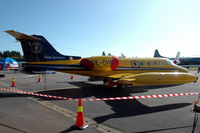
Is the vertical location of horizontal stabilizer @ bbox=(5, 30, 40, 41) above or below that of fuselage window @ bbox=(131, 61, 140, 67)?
above

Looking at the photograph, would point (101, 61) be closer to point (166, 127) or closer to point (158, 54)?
point (166, 127)

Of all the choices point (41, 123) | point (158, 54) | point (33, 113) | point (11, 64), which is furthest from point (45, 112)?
point (158, 54)

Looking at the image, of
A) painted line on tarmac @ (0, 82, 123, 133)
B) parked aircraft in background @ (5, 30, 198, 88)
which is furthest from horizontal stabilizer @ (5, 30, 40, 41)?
painted line on tarmac @ (0, 82, 123, 133)

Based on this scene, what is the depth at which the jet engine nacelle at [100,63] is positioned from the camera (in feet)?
40.0

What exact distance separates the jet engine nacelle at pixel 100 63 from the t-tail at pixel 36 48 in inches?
83.7

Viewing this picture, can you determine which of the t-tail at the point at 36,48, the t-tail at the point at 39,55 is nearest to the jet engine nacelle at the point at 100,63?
the t-tail at the point at 39,55

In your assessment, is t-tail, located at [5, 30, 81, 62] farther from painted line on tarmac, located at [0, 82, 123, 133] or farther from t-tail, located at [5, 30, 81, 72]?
painted line on tarmac, located at [0, 82, 123, 133]

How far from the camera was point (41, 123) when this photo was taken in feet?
17.1

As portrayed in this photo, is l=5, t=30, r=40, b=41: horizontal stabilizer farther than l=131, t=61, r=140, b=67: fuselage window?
No

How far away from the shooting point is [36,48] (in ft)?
36.5

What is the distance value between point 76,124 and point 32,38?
25.9 feet

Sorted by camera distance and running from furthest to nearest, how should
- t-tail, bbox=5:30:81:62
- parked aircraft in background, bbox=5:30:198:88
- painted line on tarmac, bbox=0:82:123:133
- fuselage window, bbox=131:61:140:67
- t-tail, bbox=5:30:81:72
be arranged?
fuselage window, bbox=131:61:140:67
t-tail, bbox=5:30:81:72
t-tail, bbox=5:30:81:62
parked aircraft in background, bbox=5:30:198:88
painted line on tarmac, bbox=0:82:123:133

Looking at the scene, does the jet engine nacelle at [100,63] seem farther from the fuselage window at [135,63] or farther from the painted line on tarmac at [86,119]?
the painted line on tarmac at [86,119]

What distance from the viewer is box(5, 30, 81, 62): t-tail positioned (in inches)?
420
